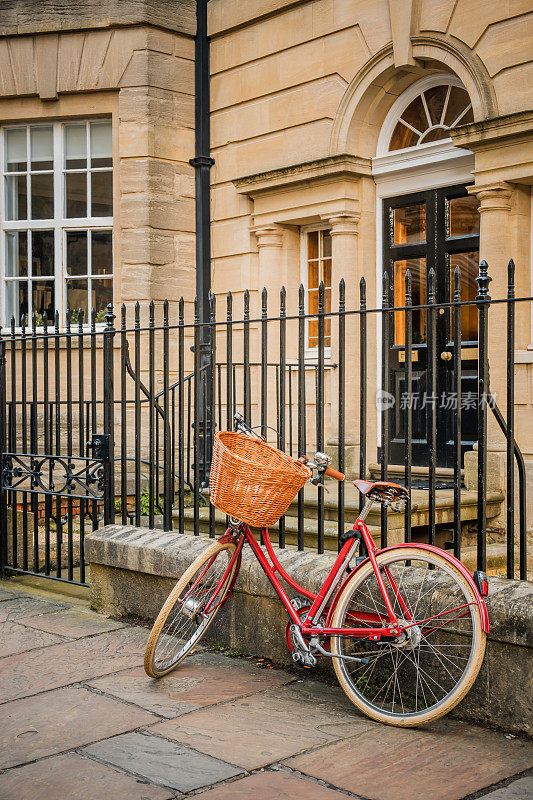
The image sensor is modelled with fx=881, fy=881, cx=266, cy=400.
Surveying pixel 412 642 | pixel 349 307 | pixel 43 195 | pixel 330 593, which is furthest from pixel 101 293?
pixel 412 642

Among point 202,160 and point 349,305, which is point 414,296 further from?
point 202,160

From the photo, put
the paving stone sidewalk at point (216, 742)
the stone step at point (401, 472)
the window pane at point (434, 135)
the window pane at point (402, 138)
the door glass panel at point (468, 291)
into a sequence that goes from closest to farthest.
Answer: the paving stone sidewalk at point (216, 742), the stone step at point (401, 472), the door glass panel at point (468, 291), the window pane at point (434, 135), the window pane at point (402, 138)

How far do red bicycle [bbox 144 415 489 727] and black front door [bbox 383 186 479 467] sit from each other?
3.54m

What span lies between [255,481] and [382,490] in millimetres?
556

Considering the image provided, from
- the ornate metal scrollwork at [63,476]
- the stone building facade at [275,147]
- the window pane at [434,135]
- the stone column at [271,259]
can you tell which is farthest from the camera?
the stone column at [271,259]

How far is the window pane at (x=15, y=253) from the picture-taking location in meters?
10.3

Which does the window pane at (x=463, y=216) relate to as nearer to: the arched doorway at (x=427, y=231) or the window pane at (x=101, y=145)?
the arched doorway at (x=427, y=231)

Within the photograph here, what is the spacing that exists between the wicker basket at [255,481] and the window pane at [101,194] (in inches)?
257

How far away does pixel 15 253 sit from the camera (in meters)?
10.3

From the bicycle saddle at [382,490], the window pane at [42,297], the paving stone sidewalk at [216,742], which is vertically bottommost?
the paving stone sidewalk at [216,742]

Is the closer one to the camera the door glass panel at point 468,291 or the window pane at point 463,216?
the door glass panel at point 468,291

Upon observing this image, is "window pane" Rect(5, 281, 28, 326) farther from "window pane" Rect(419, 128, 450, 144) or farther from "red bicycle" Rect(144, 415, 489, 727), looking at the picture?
"red bicycle" Rect(144, 415, 489, 727)

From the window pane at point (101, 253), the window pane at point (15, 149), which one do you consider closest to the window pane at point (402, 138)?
the window pane at point (101, 253)

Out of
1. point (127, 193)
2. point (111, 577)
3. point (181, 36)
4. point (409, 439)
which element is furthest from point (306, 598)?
point (181, 36)
